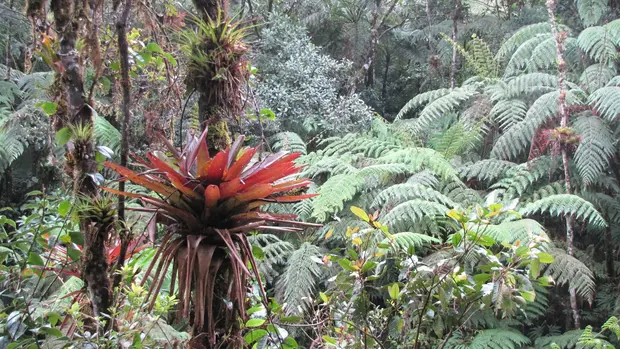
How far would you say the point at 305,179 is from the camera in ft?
5.01

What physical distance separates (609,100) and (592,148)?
33cm

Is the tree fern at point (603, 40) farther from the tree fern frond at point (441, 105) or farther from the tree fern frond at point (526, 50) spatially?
the tree fern frond at point (441, 105)

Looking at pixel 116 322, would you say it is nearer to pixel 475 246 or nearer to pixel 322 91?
pixel 475 246

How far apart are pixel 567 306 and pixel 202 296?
2983 millimetres

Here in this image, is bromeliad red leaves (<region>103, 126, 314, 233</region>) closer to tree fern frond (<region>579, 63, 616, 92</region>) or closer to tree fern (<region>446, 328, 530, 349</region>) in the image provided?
tree fern (<region>446, 328, 530, 349</region>)

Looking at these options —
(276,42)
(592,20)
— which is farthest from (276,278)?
(592,20)

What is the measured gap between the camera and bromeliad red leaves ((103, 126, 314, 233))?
1238 millimetres

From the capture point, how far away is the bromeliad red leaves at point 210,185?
1238mm

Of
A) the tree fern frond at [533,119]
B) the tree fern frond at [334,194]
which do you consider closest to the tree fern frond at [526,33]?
the tree fern frond at [533,119]

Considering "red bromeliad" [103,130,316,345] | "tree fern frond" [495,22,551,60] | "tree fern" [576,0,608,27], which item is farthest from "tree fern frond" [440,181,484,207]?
"red bromeliad" [103,130,316,345]

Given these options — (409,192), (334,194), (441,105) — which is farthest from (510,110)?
(334,194)

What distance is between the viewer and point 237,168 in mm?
1259

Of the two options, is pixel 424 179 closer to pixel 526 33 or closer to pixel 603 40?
pixel 603 40

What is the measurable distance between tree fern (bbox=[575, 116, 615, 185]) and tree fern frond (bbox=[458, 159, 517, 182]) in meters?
0.45
